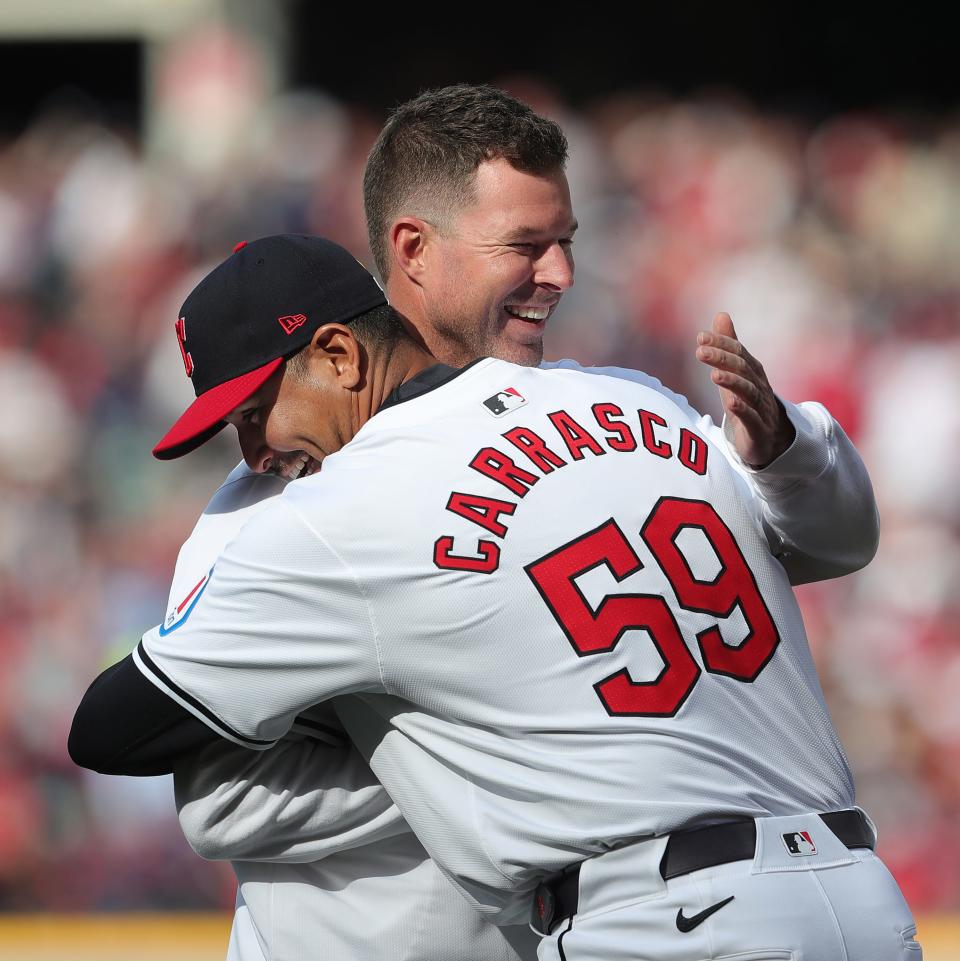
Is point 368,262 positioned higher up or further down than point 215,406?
further down

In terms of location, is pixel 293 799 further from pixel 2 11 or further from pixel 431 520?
pixel 2 11

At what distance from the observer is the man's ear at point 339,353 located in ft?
5.53

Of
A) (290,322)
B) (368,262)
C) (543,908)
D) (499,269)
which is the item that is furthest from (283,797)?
(368,262)

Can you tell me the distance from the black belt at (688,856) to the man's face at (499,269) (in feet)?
2.98

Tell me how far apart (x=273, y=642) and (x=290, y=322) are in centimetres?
45

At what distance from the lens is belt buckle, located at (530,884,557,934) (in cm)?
147

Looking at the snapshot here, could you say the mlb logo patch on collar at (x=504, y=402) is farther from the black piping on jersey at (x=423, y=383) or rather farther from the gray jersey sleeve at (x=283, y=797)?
the gray jersey sleeve at (x=283, y=797)

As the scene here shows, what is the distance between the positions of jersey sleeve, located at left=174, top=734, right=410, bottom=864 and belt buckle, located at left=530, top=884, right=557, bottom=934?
0.71 ft

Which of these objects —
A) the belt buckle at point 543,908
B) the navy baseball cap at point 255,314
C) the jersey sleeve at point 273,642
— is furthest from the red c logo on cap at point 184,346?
the belt buckle at point 543,908

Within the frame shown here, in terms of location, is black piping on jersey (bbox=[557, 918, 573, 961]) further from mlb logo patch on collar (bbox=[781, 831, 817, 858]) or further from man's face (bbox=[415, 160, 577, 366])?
man's face (bbox=[415, 160, 577, 366])

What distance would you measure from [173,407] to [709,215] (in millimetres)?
2521

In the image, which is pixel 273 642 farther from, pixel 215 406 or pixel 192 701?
pixel 215 406

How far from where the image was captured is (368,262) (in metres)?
5.78

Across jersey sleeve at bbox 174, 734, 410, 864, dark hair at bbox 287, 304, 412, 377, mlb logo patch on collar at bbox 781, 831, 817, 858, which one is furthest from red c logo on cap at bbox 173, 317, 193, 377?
mlb logo patch on collar at bbox 781, 831, 817, 858
